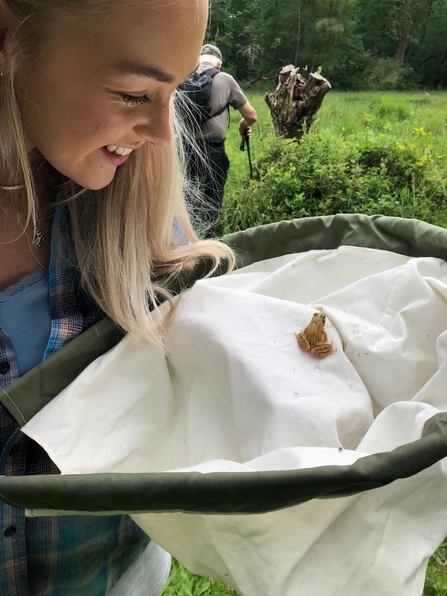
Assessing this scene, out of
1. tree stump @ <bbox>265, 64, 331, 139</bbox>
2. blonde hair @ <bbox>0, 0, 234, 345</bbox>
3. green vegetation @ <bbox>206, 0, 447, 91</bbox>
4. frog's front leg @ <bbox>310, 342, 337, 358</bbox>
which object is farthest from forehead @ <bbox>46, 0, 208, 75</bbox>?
green vegetation @ <bbox>206, 0, 447, 91</bbox>

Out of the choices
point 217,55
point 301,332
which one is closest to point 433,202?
point 217,55

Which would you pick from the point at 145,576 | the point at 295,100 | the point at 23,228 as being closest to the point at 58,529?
the point at 145,576

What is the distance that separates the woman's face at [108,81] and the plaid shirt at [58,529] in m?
0.20

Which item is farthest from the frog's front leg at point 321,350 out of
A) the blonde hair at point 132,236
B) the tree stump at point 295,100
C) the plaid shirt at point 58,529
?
the tree stump at point 295,100

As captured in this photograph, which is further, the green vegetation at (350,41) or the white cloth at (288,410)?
the green vegetation at (350,41)

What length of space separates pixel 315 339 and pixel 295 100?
3974 millimetres

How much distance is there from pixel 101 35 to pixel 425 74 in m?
17.9

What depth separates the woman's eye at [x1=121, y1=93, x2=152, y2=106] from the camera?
0.82 meters

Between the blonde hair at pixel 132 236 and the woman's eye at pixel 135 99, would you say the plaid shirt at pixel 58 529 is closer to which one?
the blonde hair at pixel 132 236

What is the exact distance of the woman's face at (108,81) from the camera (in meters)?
0.74

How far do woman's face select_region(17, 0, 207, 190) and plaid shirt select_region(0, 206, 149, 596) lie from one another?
0.20 meters

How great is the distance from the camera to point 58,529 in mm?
916

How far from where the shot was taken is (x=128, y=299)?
101cm

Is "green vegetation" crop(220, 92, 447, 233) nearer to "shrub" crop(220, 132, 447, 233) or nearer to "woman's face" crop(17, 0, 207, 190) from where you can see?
"shrub" crop(220, 132, 447, 233)
